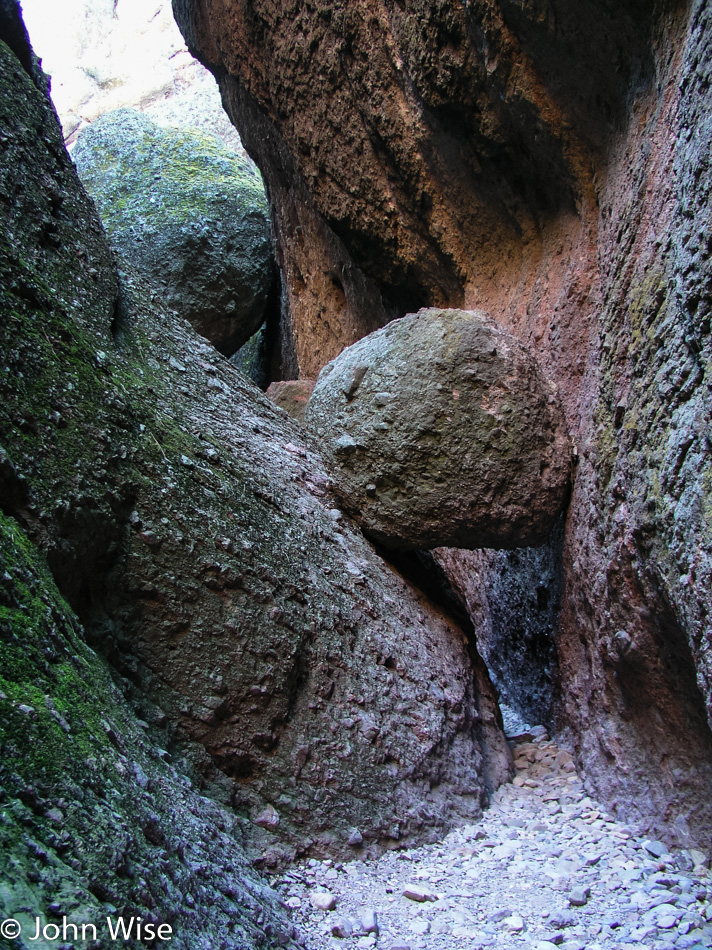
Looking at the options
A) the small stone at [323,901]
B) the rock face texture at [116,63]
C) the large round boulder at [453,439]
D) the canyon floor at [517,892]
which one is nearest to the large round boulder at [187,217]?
the large round boulder at [453,439]

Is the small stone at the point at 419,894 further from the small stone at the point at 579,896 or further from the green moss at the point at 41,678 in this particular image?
the green moss at the point at 41,678

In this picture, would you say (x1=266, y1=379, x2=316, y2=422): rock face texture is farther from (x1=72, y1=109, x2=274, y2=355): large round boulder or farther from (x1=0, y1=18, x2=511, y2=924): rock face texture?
(x1=72, y1=109, x2=274, y2=355): large round boulder

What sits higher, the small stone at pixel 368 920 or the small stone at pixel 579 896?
the small stone at pixel 579 896

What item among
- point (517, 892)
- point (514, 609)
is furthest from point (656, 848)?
point (514, 609)

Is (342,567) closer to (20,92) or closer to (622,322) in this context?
(622,322)

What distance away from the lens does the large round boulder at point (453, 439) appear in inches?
100

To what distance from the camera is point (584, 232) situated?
114 inches

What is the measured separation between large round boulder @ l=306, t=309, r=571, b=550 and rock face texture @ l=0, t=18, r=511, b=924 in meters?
0.27

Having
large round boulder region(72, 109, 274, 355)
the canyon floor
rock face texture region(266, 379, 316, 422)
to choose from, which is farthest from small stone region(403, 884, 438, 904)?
large round boulder region(72, 109, 274, 355)

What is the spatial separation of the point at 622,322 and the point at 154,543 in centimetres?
158

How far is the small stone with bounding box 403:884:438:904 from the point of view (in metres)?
1.88

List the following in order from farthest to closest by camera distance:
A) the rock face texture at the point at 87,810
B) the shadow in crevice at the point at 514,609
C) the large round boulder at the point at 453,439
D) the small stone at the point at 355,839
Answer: the shadow in crevice at the point at 514,609, the large round boulder at the point at 453,439, the small stone at the point at 355,839, the rock face texture at the point at 87,810

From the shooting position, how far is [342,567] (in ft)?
8.37

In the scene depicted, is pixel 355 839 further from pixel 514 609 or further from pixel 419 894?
pixel 514 609
